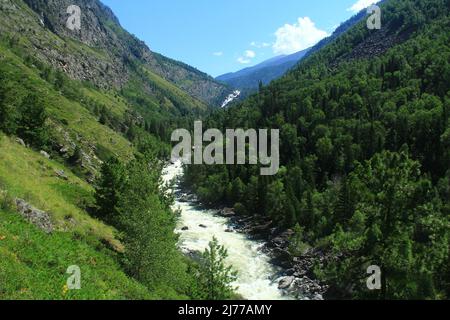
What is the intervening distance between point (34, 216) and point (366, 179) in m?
27.9

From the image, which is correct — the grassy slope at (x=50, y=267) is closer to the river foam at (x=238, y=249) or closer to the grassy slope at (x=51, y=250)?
the grassy slope at (x=51, y=250)

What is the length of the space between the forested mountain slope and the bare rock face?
2409cm

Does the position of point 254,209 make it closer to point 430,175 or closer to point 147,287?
point 430,175

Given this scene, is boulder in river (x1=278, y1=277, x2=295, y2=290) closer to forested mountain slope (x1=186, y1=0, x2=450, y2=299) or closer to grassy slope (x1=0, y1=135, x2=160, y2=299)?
forested mountain slope (x1=186, y1=0, x2=450, y2=299)

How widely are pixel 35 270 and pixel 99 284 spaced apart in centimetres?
492

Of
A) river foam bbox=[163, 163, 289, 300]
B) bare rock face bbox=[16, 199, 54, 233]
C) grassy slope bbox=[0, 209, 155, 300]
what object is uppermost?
bare rock face bbox=[16, 199, 54, 233]

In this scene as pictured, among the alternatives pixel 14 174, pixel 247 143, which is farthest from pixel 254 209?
pixel 14 174

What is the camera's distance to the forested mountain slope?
34.6 metres

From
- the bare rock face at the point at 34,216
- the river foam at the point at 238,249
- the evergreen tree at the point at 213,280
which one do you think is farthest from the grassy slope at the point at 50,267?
the river foam at the point at 238,249

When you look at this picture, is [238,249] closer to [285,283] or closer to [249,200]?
[285,283]

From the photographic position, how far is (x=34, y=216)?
114ft

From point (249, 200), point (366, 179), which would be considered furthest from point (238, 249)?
point (366, 179)

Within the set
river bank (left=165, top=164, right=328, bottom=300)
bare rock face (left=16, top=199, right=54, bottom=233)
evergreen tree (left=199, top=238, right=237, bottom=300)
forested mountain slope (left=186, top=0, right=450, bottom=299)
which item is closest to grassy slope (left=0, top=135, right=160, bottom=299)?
bare rock face (left=16, top=199, right=54, bottom=233)

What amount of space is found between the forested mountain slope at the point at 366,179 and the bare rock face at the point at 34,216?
24087mm
